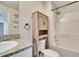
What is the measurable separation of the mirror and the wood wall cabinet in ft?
0.86

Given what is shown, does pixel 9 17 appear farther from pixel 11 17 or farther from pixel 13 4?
pixel 13 4

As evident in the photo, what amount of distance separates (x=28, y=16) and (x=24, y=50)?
0.53m

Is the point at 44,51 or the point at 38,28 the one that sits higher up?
the point at 38,28

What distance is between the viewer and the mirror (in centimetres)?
120

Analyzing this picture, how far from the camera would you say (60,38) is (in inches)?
65.1

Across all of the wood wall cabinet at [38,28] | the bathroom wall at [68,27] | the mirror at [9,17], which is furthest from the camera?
the bathroom wall at [68,27]

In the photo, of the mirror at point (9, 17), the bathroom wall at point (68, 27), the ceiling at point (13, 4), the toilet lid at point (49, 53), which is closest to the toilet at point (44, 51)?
the toilet lid at point (49, 53)

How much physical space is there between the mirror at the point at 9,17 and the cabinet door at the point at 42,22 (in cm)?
35

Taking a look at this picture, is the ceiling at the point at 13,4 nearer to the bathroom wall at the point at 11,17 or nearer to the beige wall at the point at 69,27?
the bathroom wall at the point at 11,17

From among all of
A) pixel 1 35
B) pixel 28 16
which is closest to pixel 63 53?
pixel 28 16

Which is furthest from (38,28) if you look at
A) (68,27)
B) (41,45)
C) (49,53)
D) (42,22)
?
(68,27)

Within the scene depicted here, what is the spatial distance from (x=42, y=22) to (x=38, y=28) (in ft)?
0.43

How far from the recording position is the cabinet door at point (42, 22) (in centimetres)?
137

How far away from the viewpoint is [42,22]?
1417 millimetres
